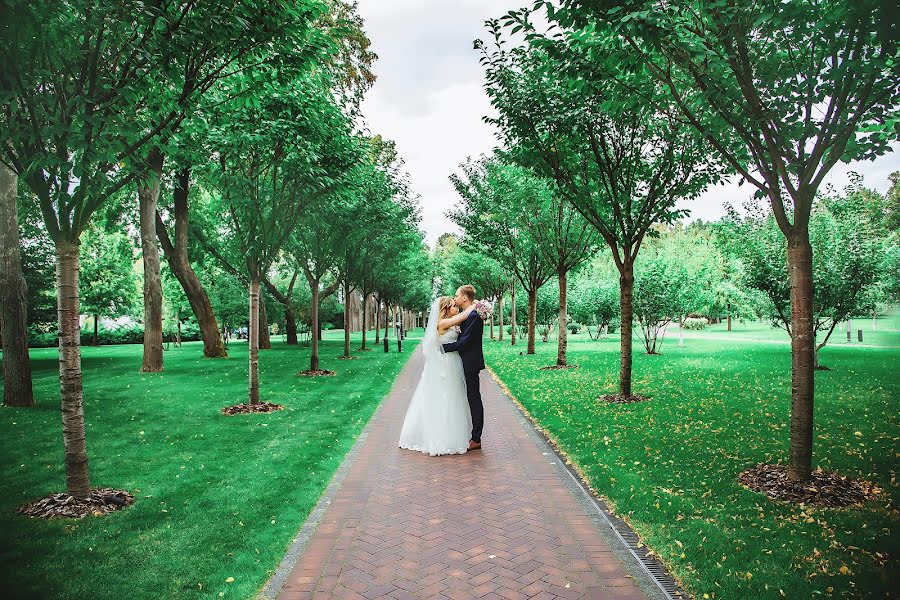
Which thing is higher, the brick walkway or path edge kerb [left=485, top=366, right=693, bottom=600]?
path edge kerb [left=485, top=366, right=693, bottom=600]

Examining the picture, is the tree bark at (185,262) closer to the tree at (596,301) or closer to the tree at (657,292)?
the tree at (657,292)

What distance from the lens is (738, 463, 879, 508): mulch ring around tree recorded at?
5.29 meters

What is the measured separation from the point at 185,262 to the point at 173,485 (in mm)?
18442

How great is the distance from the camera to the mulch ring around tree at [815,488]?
529cm

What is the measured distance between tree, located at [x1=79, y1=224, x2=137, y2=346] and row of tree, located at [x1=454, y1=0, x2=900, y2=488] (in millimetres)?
20294

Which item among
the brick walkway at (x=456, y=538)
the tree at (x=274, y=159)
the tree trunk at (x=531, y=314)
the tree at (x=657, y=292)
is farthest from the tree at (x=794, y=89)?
the tree at (x=657, y=292)

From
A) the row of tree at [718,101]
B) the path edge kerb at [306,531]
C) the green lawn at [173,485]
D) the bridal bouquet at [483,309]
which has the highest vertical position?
the row of tree at [718,101]

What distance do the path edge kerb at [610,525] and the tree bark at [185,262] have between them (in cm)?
1855

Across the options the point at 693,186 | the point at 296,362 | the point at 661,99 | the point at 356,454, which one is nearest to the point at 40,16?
the point at 356,454

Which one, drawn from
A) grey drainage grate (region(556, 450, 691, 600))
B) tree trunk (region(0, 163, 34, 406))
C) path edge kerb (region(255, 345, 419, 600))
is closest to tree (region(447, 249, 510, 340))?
tree trunk (region(0, 163, 34, 406))

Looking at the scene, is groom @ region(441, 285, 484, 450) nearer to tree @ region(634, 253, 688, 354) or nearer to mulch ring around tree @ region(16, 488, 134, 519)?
mulch ring around tree @ region(16, 488, 134, 519)

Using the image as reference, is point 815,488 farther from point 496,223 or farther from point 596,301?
point 596,301

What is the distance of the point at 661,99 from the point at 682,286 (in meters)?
18.4

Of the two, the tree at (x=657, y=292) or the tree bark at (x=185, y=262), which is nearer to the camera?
the tree bark at (x=185, y=262)
